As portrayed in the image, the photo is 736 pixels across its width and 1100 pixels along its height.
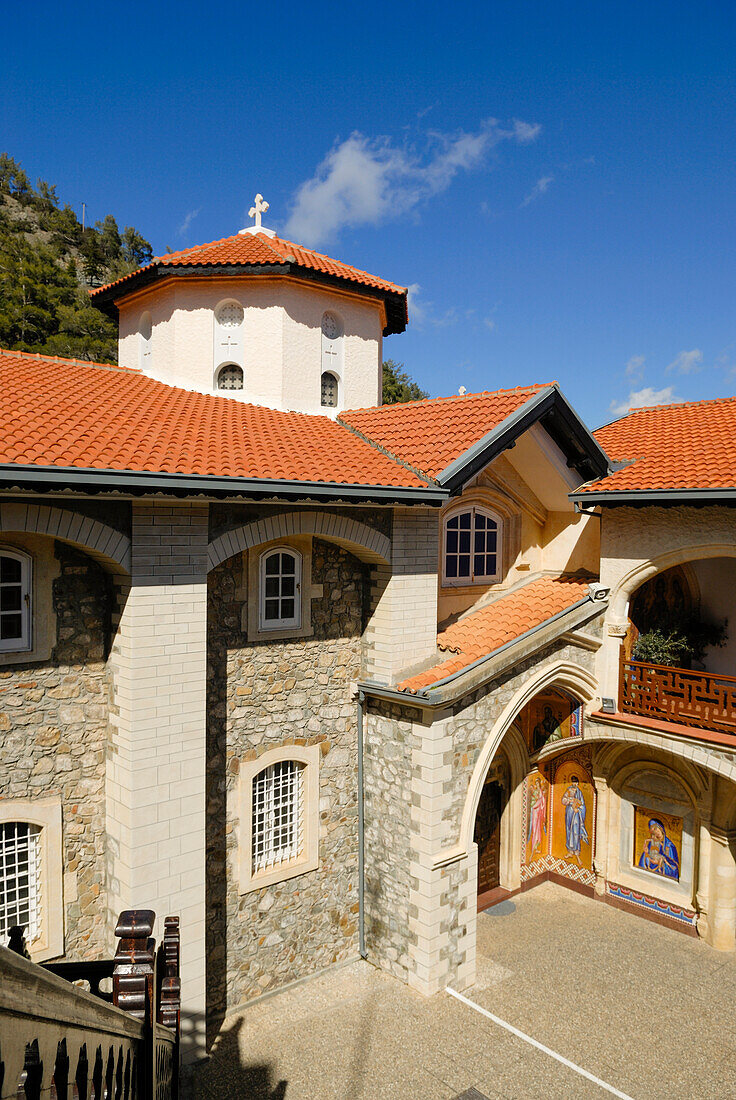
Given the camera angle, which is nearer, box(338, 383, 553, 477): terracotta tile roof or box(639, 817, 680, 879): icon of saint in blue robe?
box(338, 383, 553, 477): terracotta tile roof

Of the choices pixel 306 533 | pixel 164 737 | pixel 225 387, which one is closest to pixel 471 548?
pixel 306 533

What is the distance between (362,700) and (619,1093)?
5869mm

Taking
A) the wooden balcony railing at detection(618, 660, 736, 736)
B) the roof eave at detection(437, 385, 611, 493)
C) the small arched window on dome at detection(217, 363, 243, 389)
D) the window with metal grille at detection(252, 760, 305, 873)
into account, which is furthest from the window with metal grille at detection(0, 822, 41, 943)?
the wooden balcony railing at detection(618, 660, 736, 736)

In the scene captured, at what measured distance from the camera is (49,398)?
30.3 ft

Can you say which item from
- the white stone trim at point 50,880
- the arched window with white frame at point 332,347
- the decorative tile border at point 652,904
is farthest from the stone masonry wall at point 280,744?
the decorative tile border at point 652,904

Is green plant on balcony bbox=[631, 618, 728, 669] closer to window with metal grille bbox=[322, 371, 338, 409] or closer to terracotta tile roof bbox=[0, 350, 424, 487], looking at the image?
terracotta tile roof bbox=[0, 350, 424, 487]

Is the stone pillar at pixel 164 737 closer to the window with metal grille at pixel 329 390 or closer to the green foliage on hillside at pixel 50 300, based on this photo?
the window with metal grille at pixel 329 390

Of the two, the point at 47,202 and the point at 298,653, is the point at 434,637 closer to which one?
the point at 298,653

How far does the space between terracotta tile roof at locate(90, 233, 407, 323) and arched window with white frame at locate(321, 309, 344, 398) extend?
0.88 m

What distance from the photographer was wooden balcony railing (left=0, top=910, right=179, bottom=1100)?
1.52 metres

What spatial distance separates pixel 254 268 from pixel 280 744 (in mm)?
8325

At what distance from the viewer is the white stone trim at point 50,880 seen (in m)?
8.30

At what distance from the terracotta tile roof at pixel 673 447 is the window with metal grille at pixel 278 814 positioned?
22.4ft

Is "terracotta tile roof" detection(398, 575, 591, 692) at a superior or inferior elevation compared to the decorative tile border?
superior
